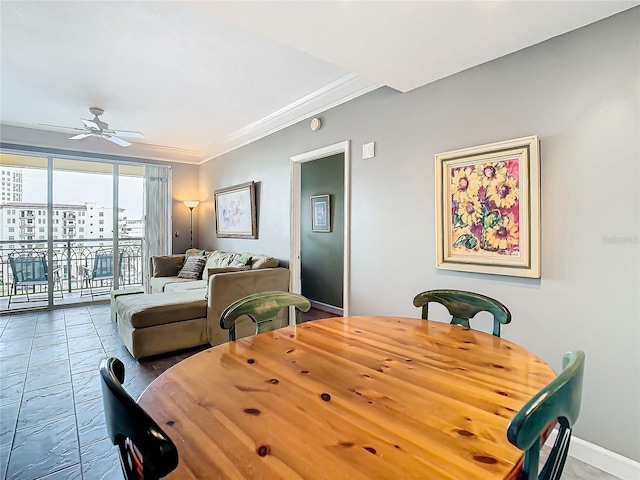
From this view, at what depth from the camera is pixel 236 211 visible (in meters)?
5.18

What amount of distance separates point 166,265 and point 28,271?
77.2 inches

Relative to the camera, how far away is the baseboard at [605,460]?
1.71 m

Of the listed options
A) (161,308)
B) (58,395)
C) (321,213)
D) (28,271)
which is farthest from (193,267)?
(58,395)

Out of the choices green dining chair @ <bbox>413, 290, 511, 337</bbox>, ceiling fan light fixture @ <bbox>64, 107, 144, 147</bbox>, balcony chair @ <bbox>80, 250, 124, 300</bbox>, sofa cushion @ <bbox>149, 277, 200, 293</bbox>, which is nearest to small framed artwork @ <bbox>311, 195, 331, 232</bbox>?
sofa cushion @ <bbox>149, 277, 200, 293</bbox>

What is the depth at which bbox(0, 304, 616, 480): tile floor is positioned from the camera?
5.96ft

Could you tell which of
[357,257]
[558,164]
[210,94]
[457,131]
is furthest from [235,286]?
[558,164]

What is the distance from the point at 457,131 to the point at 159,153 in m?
5.25

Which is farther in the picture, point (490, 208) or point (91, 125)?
point (91, 125)

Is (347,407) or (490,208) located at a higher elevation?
(490,208)

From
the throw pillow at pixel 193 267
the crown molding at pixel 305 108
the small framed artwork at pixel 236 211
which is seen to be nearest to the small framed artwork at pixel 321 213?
the small framed artwork at pixel 236 211

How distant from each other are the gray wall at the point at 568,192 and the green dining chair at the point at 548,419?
4.40 ft

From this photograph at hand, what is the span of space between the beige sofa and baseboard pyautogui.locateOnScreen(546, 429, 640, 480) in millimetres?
2344

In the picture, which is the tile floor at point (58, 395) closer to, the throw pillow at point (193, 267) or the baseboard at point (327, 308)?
the throw pillow at point (193, 267)

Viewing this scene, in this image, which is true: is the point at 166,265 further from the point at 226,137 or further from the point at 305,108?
the point at 305,108
